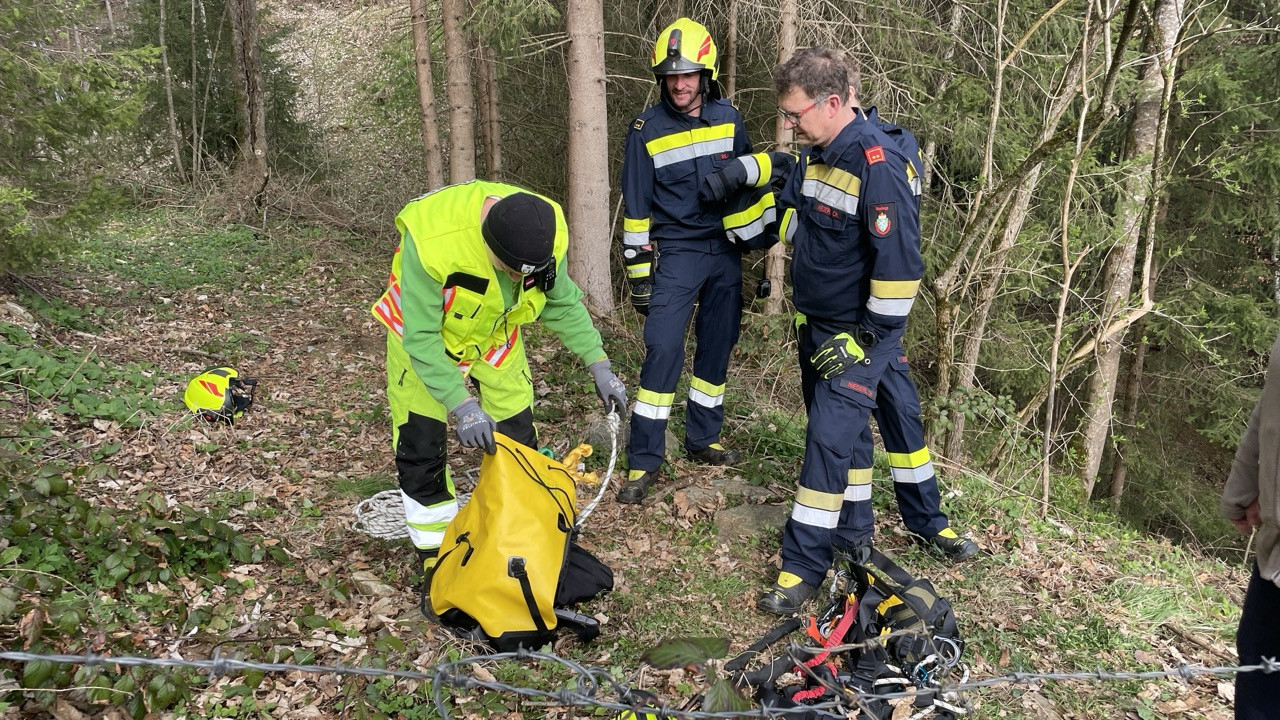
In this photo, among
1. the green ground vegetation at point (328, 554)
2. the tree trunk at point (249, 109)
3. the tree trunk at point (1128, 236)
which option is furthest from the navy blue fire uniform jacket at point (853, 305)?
the tree trunk at point (249, 109)

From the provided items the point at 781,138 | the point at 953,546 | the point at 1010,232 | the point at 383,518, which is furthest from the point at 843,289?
the point at 1010,232

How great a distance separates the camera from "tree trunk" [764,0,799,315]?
6.65m

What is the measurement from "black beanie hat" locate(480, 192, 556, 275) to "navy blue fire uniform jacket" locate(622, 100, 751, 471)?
4.73 feet

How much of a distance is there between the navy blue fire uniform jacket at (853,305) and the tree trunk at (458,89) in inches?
209

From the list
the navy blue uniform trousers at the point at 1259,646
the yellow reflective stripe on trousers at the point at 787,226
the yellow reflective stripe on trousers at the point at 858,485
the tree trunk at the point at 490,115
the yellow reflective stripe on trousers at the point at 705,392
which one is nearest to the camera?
the navy blue uniform trousers at the point at 1259,646

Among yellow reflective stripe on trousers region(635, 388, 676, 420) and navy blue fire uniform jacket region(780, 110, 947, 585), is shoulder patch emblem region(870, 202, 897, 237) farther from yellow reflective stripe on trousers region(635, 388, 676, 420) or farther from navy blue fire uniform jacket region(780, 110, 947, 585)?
yellow reflective stripe on trousers region(635, 388, 676, 420)

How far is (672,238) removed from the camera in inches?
186

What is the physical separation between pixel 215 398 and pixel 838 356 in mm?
4419

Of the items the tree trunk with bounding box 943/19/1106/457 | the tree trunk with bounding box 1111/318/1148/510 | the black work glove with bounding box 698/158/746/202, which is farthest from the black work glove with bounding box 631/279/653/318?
the tree trunk with bounding box 1111/318/1148/510

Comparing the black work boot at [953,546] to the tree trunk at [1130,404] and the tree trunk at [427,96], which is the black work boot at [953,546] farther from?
the tree trunk at [1130,404]

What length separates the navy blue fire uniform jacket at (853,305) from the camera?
3502 millimetres

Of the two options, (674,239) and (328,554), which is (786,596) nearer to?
(674,239)

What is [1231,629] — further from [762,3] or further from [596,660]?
[762,3]

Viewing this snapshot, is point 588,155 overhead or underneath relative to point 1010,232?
overhead
